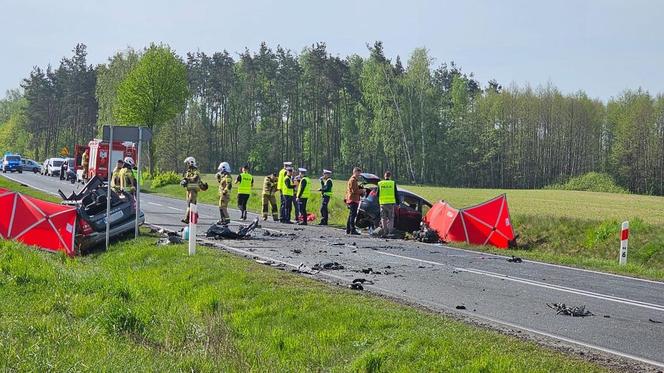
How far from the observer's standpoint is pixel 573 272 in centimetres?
1298

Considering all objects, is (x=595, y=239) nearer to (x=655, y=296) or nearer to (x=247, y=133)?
(x=655, y=296)

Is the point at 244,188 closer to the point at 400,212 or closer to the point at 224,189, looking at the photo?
the point at 224,189

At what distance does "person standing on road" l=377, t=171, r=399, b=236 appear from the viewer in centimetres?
1900

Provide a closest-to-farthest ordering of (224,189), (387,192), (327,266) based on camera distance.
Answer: (327,266)
(387,192)
(224,189)

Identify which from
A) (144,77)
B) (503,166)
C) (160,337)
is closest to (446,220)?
(160,337)

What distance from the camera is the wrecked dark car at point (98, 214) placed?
15.3 meters

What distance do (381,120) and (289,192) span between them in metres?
50.2

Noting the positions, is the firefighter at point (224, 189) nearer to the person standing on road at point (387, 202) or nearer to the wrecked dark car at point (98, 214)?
the wrecked dark car at point (98, 214)

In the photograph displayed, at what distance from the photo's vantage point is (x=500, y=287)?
10.7m

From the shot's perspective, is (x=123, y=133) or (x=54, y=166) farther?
(x=54, y=166)

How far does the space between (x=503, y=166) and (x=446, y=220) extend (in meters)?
63.9

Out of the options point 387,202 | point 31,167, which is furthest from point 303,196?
point 31,167

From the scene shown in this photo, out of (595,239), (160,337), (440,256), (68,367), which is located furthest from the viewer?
(595,239)

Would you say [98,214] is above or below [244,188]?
below
